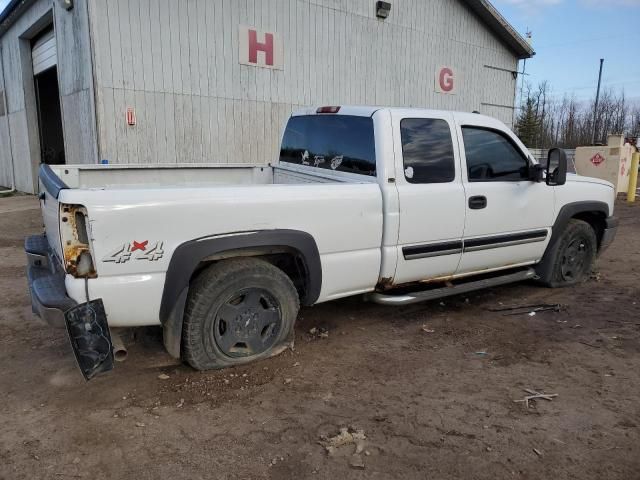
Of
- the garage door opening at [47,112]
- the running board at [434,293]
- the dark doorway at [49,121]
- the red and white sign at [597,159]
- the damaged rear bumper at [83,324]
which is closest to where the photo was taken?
the damaged rear bumper at [83,324]

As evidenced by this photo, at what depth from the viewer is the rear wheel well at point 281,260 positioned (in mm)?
3445

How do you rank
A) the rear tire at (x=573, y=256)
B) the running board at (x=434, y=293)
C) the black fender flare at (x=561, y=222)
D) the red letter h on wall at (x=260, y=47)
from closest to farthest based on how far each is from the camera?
the running board at (x=434, y=293) < the black fender flare at (x=561, y=222) < the rear tire at (x=573, y=256) < the red letter h on wall at (x=260, y=47)

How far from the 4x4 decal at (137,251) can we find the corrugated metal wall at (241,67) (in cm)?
684

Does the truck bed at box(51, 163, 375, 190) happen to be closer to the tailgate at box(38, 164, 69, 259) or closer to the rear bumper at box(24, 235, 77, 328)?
the tailgate at box(38, 164, 69, 259)

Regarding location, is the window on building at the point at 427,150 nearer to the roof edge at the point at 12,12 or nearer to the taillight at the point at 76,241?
the taillight at the point at 76,241

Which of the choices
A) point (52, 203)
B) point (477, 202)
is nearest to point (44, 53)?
point (52, 203)

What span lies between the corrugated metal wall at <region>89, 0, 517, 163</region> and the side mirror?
7.25 m

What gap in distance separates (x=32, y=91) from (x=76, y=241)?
12880 mm

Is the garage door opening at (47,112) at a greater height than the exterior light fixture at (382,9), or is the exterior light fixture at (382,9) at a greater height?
the exterior light fixture at (382,9)

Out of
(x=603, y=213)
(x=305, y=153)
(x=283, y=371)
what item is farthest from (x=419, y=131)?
(x=603, y=213)

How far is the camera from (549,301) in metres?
5.30

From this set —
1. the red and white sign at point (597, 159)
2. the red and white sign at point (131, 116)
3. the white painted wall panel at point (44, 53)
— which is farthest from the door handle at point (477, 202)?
the red and white sign at point (597, 159)

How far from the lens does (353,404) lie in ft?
10.5

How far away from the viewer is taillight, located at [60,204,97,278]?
2.91 m
